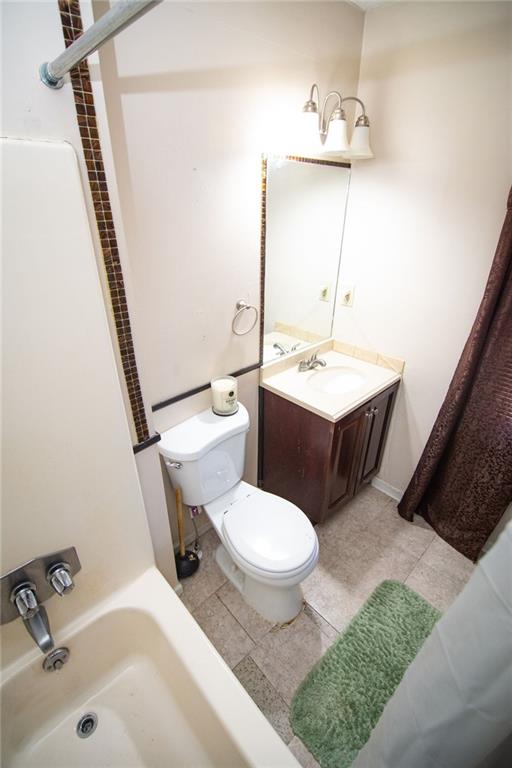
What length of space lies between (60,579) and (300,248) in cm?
174

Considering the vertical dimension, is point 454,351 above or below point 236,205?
below

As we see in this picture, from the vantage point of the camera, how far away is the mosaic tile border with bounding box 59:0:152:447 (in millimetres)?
696

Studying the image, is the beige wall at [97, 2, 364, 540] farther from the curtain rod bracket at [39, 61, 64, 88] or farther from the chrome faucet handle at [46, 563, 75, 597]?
the chrome faucet handle at [46, 563, 75, 597]

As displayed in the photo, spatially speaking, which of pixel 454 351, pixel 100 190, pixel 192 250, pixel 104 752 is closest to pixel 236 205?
pixel 192 250

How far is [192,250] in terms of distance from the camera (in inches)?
50.8

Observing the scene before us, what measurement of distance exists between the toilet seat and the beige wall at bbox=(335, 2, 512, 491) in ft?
3.14

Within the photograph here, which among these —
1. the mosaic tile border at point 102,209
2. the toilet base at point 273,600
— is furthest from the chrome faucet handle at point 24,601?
the toilet base at point 273,600

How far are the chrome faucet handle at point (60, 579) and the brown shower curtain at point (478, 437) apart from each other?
167 centimetres

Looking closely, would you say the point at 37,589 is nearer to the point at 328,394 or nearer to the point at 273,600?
the point at 273,600

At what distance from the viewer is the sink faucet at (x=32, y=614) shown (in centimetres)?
87

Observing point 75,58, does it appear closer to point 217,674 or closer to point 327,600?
point 217,674

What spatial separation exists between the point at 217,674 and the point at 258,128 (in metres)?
1.88

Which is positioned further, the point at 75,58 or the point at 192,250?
the point at 192,250

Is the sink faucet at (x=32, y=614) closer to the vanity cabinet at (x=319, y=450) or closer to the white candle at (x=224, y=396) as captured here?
the white candle at (x=224, y=396)
